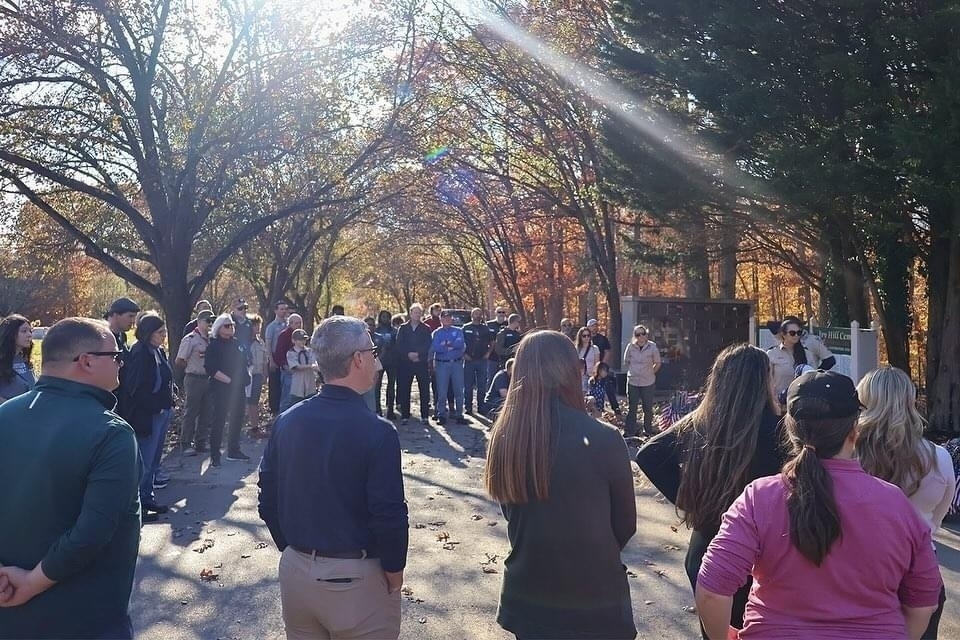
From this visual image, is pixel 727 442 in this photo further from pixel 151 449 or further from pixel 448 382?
pixel 448 382

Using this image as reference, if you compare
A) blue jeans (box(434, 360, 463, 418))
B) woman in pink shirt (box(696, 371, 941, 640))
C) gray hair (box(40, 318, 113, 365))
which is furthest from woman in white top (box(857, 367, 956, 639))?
blue jeans (box(434, 360, 463, 418))

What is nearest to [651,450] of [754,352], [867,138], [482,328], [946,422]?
[754,352]

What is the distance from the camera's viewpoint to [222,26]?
17.6 m

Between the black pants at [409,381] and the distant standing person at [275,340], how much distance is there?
209 centimetres

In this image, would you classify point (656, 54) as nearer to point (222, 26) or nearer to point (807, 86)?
point (807, 86)

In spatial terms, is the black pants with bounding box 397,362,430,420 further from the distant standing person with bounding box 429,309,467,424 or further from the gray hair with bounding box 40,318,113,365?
the gray hair with bounding box 40,318,113,365

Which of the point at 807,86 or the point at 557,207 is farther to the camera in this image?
the point at 557,207

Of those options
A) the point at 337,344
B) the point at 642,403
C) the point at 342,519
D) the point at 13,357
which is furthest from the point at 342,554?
the point at 642,403

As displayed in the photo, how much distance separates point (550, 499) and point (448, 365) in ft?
38.9

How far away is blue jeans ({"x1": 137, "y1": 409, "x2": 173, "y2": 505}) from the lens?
26.6 feet

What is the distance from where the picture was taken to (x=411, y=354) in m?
14.9

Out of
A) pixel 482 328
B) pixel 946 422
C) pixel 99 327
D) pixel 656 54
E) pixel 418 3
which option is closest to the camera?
pixel 99 327

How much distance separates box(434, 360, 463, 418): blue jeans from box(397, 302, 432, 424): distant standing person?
31 cm

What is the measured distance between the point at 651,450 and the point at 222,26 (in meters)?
16.5
